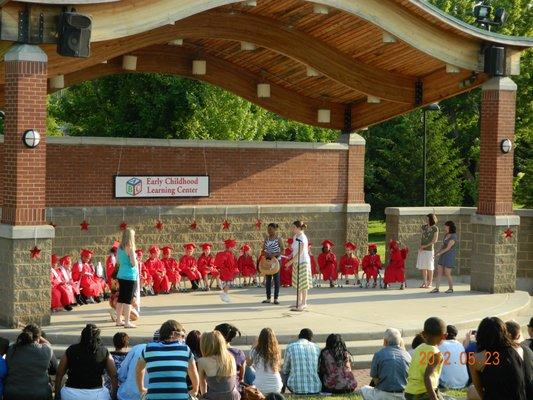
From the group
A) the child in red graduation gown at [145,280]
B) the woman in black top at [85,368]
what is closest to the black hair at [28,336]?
the woman in black top at [85,368]

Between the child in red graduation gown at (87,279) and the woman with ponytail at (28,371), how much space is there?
24.0ft

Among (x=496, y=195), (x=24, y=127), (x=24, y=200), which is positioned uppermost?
(x=24, y=127)

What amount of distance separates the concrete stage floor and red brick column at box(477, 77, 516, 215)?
78.0 inches

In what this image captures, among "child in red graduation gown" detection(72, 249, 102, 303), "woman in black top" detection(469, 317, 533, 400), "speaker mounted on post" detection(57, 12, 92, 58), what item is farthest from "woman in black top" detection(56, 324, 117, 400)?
"child in red graduation gown" detection(72, 249, 102, 303)

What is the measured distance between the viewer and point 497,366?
9586 mm

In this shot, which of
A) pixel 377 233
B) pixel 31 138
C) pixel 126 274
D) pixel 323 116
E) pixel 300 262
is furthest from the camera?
pixel 377 233

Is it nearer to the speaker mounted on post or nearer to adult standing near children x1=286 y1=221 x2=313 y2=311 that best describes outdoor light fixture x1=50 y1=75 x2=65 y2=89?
the speaker mounted on post

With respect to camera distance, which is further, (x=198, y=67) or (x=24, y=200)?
(x=198, y=67)

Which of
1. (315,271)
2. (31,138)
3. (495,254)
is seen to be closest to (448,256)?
(495,254)

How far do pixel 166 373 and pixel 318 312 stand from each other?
8981 millimetres

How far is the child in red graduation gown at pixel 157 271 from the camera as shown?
70.3 feet

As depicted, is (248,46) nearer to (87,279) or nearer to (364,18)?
(364,18)

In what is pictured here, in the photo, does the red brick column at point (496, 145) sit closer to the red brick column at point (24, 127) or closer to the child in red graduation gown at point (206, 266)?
the child in red graduation gown at point (206, 266)

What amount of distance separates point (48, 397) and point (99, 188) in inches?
403
